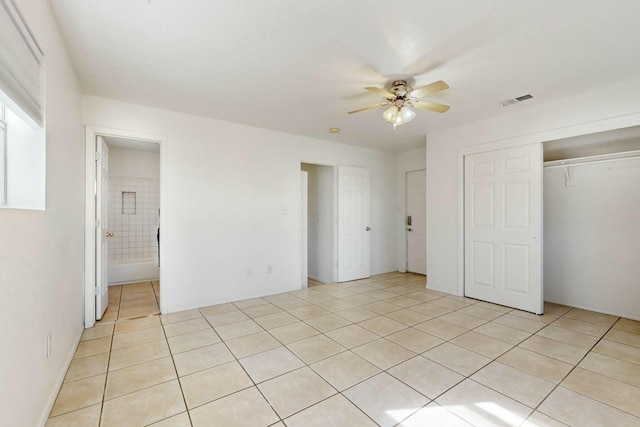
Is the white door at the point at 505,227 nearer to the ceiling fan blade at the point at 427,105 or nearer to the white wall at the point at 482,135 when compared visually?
the white wall at the point at 482,135

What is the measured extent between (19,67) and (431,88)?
2.68 metres

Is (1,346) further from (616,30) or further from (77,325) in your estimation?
(616,30)

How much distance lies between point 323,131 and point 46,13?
10.6ft

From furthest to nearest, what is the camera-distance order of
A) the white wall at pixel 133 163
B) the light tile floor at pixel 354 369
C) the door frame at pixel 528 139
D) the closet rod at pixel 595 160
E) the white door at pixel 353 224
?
the white wall at pixel 133 163 → the white door at pixel 353 224 → the closet rod at pixel 595 160 → the door frame at pixel 528 139 → the light tile floor at pixel 354 369

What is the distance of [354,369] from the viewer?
230cm

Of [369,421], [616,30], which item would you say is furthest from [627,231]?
[369,421]

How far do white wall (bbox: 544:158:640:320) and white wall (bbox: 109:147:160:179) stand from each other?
6.66 metres

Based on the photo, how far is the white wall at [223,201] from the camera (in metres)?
3.63

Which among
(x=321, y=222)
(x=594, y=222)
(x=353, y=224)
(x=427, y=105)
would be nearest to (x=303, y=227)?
(x=321, y=222)

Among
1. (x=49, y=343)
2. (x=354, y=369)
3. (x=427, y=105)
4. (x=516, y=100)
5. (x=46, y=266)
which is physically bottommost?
(x=354, y=369)

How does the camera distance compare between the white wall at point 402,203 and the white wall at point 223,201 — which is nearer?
the white wall at point 223,201

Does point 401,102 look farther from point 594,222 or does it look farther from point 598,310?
point 598,310

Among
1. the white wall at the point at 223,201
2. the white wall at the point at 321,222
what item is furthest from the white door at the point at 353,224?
the white wall at the point at 223,201

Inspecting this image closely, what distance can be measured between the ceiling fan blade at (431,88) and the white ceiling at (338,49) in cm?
20
